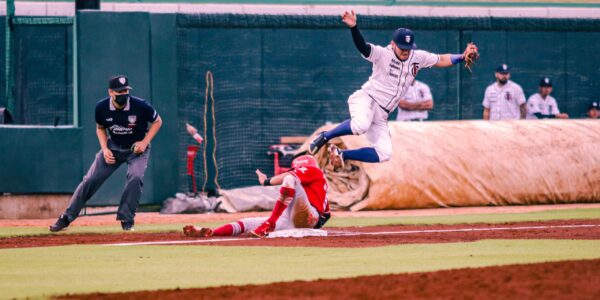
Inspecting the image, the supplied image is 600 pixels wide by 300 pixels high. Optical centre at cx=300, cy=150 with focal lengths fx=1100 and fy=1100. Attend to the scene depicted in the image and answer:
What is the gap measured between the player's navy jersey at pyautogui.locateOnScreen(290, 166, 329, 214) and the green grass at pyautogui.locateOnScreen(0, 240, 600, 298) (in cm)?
132

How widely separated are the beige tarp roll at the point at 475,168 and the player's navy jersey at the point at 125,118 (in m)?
4.92

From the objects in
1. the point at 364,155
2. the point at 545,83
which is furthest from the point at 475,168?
the point at 364,155

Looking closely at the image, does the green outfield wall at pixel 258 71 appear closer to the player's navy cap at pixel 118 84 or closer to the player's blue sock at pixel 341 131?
the player's navy cap at pixel 118 84

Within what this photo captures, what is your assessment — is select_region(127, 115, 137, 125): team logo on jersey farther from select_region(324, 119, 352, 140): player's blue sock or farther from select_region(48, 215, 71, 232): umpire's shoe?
select_region(324, 119, 352, 140): player's blue sock

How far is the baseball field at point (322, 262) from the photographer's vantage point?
7211 mm

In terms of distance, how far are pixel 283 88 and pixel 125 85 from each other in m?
7.10

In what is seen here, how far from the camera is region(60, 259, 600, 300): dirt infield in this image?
6.91 meters

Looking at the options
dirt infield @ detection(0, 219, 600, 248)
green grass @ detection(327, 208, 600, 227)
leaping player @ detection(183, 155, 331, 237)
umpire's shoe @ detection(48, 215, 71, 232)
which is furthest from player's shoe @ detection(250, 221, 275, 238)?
umpire's shoe @ detection(48, 215, 71, 232)

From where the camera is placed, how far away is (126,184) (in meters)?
13.2

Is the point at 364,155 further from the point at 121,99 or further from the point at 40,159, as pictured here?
the point at 40,159

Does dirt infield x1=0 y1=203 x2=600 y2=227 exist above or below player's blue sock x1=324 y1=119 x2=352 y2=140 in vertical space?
below

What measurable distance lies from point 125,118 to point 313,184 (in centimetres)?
282

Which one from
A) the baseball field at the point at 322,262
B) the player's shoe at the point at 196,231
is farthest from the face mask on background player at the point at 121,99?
the player's shoe at the point at 196,231

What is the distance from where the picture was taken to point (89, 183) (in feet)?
42.8
